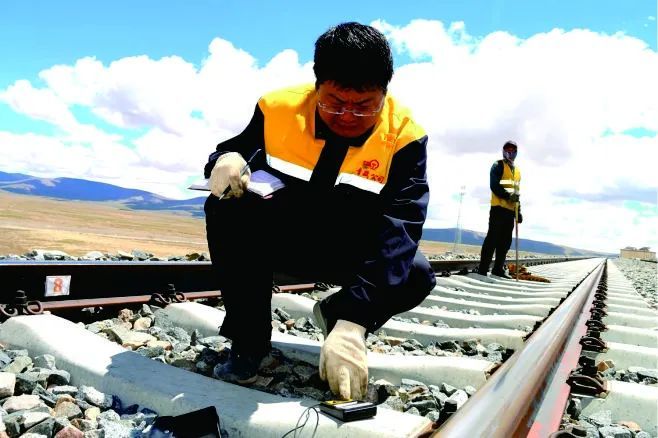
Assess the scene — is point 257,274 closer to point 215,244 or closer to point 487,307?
point 215,244

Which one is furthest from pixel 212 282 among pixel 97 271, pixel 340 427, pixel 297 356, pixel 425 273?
pixel 340 427

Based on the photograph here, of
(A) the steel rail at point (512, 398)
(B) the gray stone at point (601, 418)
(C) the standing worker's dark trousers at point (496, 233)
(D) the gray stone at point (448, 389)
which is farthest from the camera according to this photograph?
(C) the standing worker's dark trousers at point (496, 233)

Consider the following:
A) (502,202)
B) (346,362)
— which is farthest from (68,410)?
(502,202)

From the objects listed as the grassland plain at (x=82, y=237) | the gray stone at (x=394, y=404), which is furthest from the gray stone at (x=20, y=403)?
the grassland plain at (x=82, y=237)

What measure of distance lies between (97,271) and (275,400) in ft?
5.66

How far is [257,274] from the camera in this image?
205 cm

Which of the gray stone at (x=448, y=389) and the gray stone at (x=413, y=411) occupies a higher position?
the gray stone at (x=448, y=389)

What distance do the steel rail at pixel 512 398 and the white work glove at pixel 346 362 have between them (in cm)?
39

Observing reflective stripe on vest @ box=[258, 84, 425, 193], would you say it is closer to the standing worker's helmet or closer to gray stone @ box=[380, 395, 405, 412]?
gray stone @ box=[380, 395, 405, 412]

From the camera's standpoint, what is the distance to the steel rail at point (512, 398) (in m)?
1.24

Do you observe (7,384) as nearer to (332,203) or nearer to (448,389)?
(332,203)

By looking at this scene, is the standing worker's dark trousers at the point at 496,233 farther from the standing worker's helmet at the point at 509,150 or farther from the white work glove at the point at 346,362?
the white work glove at the point at 346,362

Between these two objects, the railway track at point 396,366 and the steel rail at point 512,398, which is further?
the railway track at point 396,366

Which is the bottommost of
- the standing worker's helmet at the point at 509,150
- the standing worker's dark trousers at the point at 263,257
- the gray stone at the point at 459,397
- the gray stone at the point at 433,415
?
the gray stone at the point at 433,415
